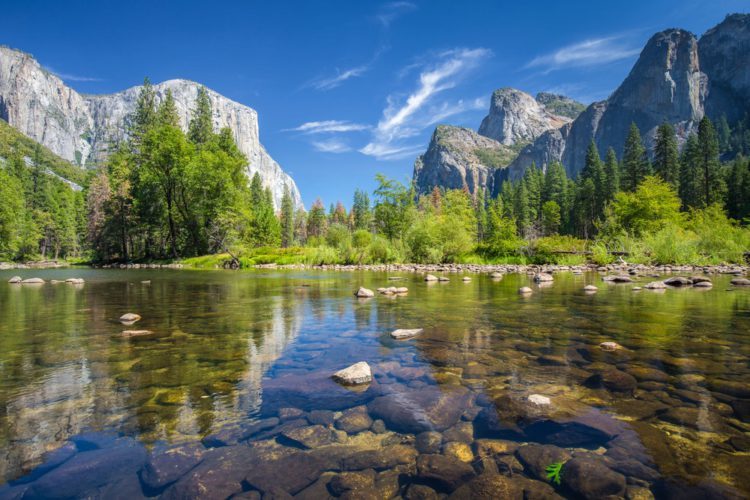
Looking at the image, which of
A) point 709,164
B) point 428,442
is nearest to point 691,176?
point 709,164

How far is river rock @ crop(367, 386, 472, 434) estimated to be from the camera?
11.4 ft

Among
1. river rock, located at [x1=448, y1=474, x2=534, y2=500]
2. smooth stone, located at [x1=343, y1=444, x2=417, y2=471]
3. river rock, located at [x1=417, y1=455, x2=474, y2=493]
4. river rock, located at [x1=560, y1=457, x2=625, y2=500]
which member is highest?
river rock, located at [x1=560, y1=457, x2=625, y2=500]

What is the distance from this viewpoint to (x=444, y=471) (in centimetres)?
271

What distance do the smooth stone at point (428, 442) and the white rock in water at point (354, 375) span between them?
4.49ft

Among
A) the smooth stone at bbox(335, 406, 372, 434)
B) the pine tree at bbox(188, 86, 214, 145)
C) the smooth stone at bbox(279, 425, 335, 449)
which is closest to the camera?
the smooth stone at bbox(279, 425, 335, 449)

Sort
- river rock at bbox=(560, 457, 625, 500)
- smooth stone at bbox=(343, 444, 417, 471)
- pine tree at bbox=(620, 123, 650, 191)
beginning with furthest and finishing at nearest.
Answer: pine tree at bbox=(620, 123, 650, 191) → smooth stone at bbox=(343, 444, 417, 471) → river rock at bbox=(560, 457, 625, 500)

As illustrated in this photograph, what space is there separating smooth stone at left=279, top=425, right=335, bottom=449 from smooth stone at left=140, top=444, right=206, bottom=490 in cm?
68

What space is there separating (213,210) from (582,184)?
72.9 m

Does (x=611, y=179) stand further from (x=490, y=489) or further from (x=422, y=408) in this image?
(x=490, y=489)

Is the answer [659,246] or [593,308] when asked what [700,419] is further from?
[659,246]

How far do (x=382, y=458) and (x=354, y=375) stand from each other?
5.48ft

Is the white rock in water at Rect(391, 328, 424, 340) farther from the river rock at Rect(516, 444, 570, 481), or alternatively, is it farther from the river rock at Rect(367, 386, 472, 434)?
the river rock at Rect(516, 444, 570, 481)

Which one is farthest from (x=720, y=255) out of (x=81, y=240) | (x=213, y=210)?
(x=81, y=240)

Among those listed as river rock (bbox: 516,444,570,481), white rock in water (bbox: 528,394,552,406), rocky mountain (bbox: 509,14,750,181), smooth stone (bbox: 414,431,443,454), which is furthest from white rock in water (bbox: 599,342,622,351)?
rocky mountain (bbox: 509,14,750,181)
